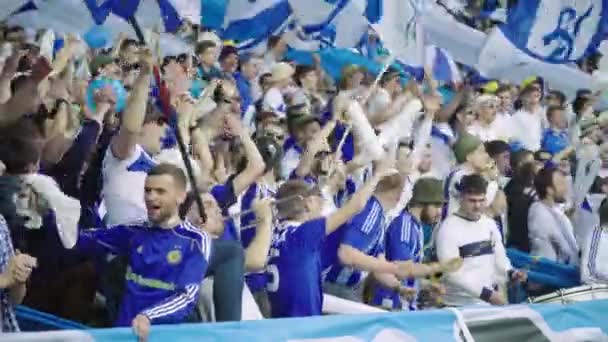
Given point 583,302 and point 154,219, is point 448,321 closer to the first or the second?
point 583,302

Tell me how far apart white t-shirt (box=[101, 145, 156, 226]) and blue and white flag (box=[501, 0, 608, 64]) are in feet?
20.5

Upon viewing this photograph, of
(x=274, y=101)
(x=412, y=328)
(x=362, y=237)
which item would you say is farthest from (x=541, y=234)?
(x=412, y=328)

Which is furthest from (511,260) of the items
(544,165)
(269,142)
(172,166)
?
(172,166)

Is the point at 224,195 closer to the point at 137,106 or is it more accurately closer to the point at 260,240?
the point at 260,240

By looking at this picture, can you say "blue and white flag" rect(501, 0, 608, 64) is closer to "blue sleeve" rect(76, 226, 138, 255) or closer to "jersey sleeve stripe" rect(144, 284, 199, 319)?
"blue sleeve" rect(76, 226, 138, 255)

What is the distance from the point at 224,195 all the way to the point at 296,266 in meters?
0.62

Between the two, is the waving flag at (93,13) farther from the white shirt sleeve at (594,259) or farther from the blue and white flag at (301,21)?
the white shirt sleeve at (594,259)

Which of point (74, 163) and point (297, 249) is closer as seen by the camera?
point (74, 163)

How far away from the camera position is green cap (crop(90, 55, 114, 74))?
886 cm

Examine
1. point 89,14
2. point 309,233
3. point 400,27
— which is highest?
point 89,14

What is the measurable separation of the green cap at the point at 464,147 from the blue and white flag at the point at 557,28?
2.78 meters

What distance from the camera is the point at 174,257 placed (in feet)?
21.1

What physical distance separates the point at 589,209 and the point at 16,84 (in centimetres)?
620

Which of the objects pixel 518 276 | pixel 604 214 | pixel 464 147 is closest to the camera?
pixel 518 276
